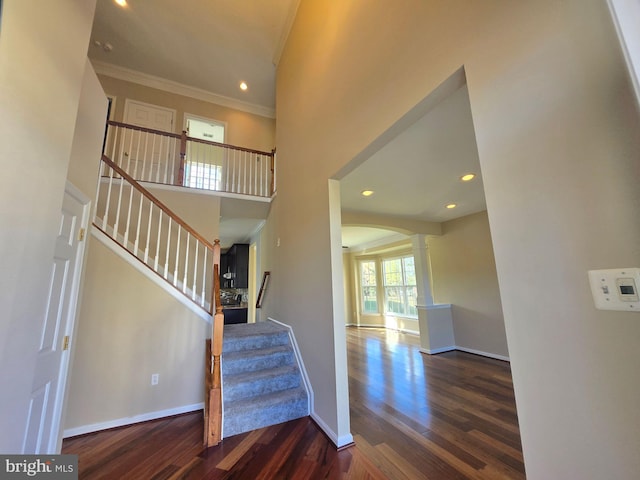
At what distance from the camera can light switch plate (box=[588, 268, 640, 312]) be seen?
70 cm

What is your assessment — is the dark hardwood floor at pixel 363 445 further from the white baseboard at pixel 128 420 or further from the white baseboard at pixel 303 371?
the white baseboard at pixel 303 371

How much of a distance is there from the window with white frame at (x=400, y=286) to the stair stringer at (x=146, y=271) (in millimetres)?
5732

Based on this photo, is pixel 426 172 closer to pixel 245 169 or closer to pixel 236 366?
pixel 236 366

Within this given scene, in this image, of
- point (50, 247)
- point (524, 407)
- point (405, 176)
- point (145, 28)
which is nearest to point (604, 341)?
point (524, 407)

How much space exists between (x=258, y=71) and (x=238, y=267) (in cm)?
516

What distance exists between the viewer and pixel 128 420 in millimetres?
2676

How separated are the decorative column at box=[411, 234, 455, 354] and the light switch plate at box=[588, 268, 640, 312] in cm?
458

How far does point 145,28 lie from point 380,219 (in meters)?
5.26

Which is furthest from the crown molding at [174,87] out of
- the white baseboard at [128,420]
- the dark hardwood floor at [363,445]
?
the dark hardwood floor at [363,445]

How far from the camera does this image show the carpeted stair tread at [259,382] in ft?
8.68

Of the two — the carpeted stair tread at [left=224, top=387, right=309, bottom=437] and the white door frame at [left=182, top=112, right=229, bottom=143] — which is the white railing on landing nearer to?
the carpeted stair tread at [left=224, top=387, right=309, bottom=437]

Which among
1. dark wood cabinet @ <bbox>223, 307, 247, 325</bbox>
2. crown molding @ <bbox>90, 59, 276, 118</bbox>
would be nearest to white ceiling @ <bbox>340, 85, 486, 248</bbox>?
crown molding @ <bbox>90, 59, 276, 118</bbox>

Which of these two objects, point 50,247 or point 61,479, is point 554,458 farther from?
point 50,247

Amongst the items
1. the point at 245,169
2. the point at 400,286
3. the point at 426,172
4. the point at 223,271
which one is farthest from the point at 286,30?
the point at 223,271
